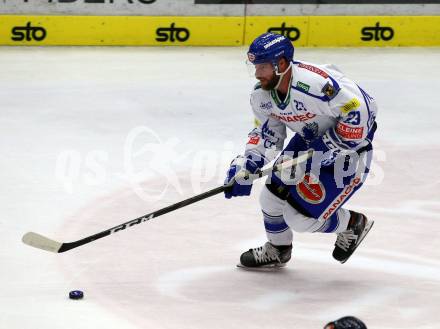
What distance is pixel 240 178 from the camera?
4.99 m

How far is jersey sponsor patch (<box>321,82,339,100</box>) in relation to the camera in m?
4.85

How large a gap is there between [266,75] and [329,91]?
12.4 inches

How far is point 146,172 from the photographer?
703cm

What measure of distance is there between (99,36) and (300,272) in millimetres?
6100

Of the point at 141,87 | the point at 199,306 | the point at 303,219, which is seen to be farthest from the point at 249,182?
the point at 141,87

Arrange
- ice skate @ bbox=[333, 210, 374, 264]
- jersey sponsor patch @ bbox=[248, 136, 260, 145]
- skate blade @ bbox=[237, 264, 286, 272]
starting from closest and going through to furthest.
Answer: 1. jersey sponsor patch @ bbox=[248, 136, 260, 145]
2. ice skate @ bbox=[333, 210, 374, 264]
3. skate blade @ bbox=[237, 264, 286, 272]

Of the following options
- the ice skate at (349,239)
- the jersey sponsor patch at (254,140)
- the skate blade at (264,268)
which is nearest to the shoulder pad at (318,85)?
the jersey sponsor patch at (254,140)

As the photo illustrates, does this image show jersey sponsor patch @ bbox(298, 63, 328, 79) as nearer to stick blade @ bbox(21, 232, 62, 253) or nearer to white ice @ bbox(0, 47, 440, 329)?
white ice @ bbox(0, 47, 440, 329)

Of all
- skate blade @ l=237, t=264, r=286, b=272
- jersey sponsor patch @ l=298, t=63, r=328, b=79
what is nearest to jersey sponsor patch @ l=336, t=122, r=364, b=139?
jersey sponsor patch @ l=298, t=63, r=328, b=79

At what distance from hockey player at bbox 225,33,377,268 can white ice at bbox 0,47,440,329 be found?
0.32m

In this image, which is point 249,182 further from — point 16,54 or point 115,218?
point 16,54

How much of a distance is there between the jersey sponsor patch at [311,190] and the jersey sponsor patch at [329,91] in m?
0.43

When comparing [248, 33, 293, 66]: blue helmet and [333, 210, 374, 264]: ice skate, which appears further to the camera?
[333, 210, 374, 264]: ice skate

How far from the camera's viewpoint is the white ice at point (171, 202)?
483 centimetres
